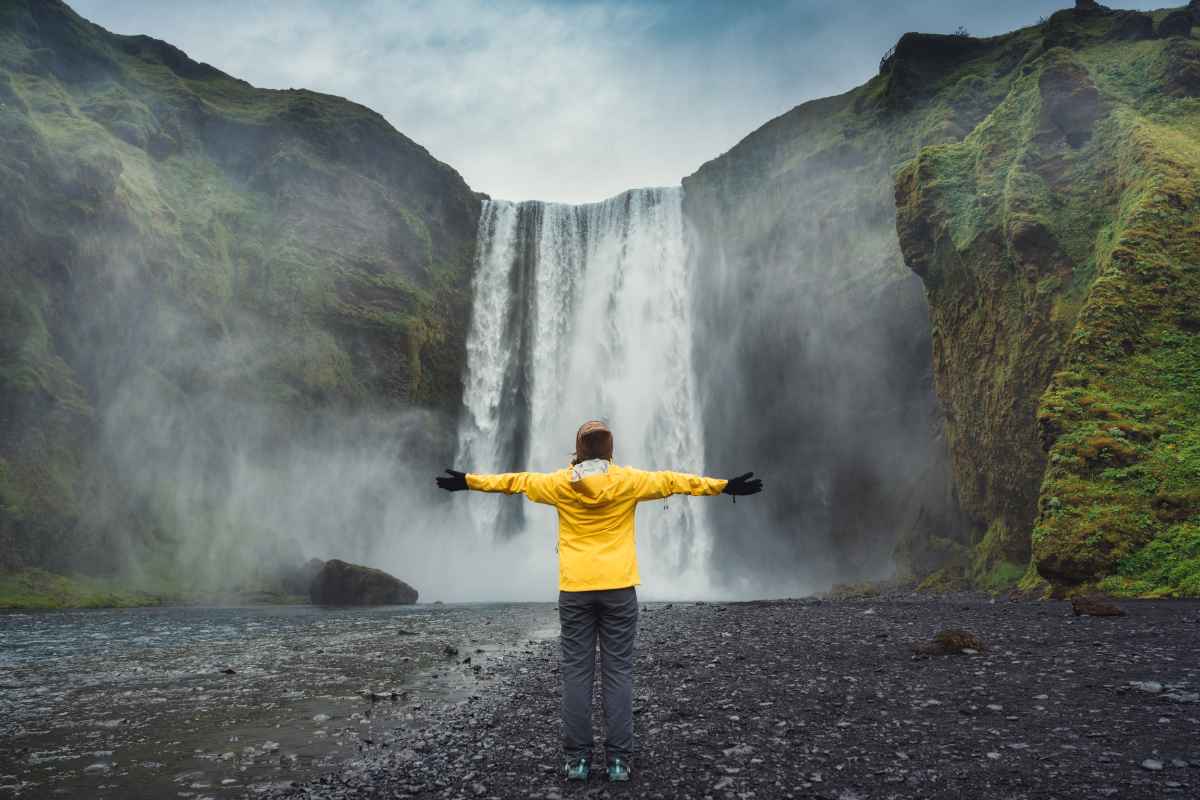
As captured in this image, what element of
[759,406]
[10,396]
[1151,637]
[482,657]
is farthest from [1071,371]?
[10,396]

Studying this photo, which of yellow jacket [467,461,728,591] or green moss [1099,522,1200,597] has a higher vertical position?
yellow jacket [467,461,728,591]

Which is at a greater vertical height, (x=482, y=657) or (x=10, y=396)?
(x=10, y=396)

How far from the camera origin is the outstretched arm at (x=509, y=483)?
5.43 meters

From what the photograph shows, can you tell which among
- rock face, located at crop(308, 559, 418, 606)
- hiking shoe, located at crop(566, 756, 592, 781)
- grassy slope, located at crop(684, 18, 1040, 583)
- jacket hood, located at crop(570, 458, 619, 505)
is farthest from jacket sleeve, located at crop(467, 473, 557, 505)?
rock face, located at crop(308, 559, 418, 606)

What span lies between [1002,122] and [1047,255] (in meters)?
7.54

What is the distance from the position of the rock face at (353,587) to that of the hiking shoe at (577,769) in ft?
90.6

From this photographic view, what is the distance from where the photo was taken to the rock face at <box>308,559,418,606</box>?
30625mm

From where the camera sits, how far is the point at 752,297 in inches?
1736

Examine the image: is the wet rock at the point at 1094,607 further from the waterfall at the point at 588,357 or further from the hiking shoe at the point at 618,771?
the waterfall at the point at 588,357

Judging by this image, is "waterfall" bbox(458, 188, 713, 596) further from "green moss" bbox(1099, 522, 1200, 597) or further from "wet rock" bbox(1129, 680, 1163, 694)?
"wet rock" bbox(1129, 680, 1163, 694)

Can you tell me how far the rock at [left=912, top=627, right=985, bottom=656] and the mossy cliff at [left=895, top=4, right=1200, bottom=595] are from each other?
5896 millimetres

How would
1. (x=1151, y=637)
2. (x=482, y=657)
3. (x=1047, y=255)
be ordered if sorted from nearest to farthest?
(x=1151, y=637) < (x=482, y=657) < (x=1047, y=255)

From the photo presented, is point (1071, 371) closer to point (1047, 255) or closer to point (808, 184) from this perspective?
point (1047, 255)

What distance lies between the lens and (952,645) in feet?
29.1
